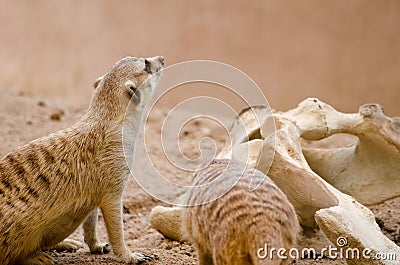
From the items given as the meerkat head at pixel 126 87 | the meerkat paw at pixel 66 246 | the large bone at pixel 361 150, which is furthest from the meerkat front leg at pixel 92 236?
the large bone at pixel 361 150

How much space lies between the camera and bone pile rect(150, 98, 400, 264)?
1.98 m

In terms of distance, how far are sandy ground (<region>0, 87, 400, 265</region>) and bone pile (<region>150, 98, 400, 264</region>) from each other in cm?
12

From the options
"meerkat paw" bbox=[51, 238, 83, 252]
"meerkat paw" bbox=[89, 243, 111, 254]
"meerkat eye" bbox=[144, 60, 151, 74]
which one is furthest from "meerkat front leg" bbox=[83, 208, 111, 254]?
"meerkat eye" bbox=[144, 60, 151, 74]

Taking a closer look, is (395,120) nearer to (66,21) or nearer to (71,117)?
(71,117)

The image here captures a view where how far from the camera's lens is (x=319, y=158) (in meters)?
2.48

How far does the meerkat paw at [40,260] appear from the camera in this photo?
195 centimetres

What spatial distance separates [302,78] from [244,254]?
9.16 feet

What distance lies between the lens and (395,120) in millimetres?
2254

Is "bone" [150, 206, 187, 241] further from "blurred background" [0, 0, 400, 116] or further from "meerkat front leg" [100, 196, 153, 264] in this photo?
"blurred background" [0, 0, 400, 116]

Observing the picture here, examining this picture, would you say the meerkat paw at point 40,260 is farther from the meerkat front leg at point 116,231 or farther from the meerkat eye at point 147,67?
the meerkat eye at point 147,67

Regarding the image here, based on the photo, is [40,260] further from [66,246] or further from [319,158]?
[319,158]

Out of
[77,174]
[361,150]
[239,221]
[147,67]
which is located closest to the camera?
[239,221]

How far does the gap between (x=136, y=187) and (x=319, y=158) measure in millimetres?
998

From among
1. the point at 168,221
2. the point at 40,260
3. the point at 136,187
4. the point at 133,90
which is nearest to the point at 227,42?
the point at 136,187
